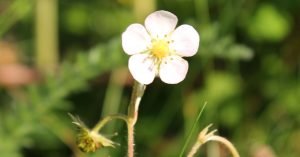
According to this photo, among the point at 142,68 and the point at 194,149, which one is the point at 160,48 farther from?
the point at 194,149

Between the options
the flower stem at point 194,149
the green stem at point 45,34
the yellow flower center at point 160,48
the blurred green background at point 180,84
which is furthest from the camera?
the green stem at point 45,34

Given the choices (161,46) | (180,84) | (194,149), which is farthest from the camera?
(180,84)

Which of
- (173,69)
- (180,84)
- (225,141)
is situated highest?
(173,69)

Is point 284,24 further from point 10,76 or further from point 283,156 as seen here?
point 10,76

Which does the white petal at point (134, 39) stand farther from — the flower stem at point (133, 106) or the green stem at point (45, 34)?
the green stem at point (45, 34)

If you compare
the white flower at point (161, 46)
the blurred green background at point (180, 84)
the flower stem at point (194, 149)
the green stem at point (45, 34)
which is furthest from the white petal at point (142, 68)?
the green stem at point (45, 34)

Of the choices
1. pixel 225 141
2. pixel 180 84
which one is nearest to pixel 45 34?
pixel 180 84

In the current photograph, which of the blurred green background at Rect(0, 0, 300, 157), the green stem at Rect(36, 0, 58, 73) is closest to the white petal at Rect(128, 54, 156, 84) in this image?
the blurred green background at Rect(0, 0, 300, 157)

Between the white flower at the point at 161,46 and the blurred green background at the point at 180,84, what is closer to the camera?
the white flower at the point at 161,46

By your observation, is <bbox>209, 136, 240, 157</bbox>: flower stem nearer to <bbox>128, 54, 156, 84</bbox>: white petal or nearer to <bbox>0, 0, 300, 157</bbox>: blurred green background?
<bbox>128, 54, 156, 84</bbox>: white petal
